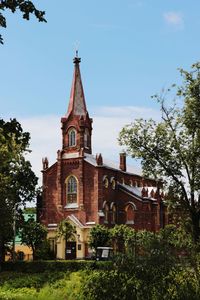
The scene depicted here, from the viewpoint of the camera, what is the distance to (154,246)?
14.0 metres

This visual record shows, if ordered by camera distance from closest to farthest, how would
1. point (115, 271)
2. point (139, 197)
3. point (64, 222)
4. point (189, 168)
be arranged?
1. point (115, 271)
2. point (189, 168)
3. point (64, 222)
4. point (139, 197)

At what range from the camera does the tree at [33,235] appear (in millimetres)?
54312

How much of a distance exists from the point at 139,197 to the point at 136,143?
2979cm

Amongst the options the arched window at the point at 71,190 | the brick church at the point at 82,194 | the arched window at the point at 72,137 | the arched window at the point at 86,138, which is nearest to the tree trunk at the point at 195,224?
the brick church at the point at 82,194

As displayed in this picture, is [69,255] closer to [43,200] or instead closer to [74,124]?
[43,200]

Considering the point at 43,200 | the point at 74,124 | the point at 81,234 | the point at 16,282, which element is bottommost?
the point at 16,282

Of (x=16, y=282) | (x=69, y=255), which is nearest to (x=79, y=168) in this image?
(x=69, y=255)

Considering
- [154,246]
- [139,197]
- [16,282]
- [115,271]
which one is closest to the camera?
[115,271]

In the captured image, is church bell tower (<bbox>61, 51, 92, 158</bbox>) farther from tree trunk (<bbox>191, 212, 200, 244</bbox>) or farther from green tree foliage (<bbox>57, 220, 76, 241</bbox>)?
tree trunk (<bbox>191, 212, 200, 244</bbox>)

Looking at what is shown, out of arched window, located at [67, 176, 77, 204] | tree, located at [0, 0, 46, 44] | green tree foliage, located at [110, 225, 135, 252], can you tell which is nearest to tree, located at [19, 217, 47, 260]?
arched window, located at [67, 176, 77, 204]

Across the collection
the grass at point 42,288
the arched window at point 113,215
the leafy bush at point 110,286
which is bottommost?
the grass at point 42,288

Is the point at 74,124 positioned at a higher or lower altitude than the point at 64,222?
higher

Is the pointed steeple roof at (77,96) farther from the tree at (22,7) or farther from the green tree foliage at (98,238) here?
the tree at (22,7)

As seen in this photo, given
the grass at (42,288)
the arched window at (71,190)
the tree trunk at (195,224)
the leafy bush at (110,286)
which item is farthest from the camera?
the arched window at (71,190)
